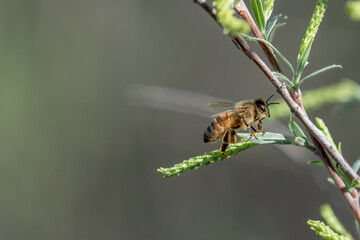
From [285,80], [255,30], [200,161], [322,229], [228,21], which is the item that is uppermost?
[228,21]

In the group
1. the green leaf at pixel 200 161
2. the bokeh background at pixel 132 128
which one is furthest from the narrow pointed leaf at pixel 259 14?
the bokeh background at pixel 132 128

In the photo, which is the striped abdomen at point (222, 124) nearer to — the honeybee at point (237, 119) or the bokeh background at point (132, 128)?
the honeybee at point (237, 119)

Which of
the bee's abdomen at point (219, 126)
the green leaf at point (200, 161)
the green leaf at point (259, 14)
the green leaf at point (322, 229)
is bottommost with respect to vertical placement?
the bee's abdomen at point (219, 126)

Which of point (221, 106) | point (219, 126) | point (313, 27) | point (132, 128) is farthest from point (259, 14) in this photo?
point (132, 128)

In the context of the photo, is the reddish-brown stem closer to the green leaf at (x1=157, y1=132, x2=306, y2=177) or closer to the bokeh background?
the green leaf at (x1=157, y1=132, x2=306, y2=177)

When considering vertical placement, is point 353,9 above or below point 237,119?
above

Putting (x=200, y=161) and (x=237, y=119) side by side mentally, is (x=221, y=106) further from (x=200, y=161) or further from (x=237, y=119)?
(x=200, y=161)
